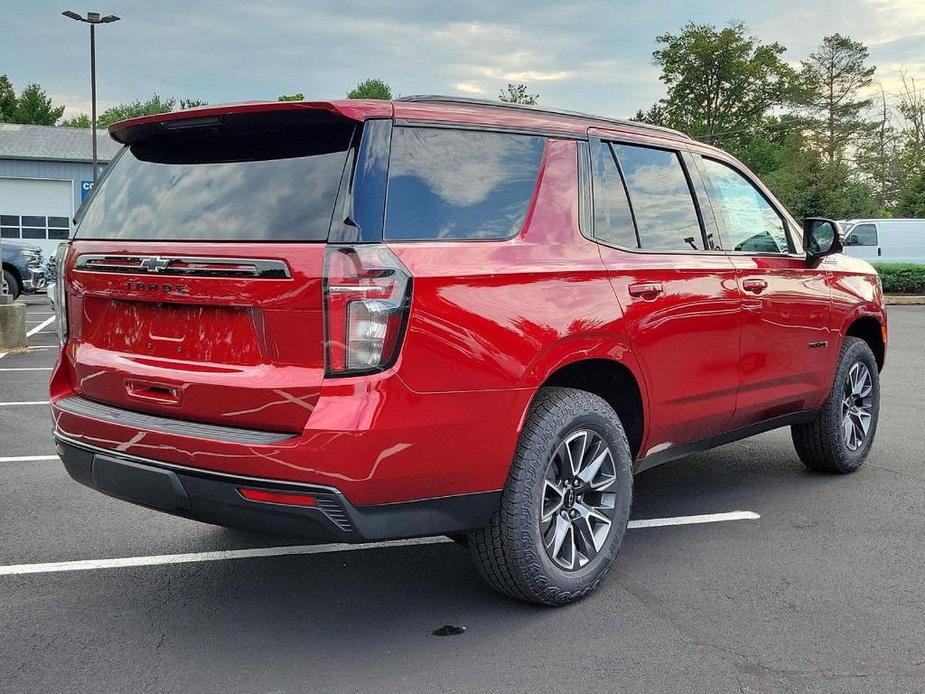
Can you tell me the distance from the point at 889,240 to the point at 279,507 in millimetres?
25419

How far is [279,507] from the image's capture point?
296 cm

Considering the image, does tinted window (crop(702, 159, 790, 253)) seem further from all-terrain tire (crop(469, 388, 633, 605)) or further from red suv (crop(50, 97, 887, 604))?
all-terrain tire (crop(469, 388, 633, 605))

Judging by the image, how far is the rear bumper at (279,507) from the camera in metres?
2.94

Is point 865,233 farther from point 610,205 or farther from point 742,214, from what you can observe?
point 610,205

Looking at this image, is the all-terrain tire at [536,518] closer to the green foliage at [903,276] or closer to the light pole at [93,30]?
the green foliage at [903,276]

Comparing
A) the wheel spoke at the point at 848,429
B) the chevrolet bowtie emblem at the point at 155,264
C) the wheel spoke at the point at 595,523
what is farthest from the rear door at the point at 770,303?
the chevrolet bowtie emblem at the point at 155,264

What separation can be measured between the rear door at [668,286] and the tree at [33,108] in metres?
81.6

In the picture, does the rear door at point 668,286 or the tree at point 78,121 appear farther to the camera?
the tree at point 78,121

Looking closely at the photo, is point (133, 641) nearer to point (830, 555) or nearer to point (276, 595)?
point (276, 595)

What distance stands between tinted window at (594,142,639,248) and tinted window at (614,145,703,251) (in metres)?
0.07

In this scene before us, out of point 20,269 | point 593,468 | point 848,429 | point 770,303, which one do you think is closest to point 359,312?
point 593,468

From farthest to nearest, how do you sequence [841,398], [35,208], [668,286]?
[35,208] < [841,398] < [668,286]

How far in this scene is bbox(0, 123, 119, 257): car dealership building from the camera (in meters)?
40.6

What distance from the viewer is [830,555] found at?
13.9ft
